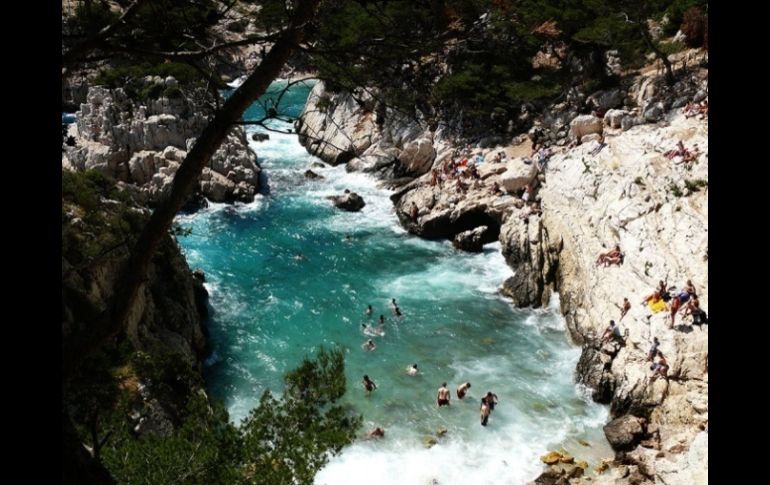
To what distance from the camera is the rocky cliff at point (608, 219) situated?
18.1 m

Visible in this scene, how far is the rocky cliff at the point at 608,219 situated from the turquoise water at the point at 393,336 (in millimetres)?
1130

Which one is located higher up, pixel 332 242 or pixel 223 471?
pixel 223 471

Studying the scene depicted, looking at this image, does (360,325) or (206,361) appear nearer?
→ (206,361)

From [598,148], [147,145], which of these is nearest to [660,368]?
[598,148]

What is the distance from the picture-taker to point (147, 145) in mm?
37750

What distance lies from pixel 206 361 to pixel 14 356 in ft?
71.9

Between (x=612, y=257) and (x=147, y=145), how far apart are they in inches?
1095

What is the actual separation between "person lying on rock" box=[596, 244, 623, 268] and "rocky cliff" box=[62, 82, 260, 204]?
73.8 feet

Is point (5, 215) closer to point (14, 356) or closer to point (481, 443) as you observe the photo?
point (14, 356)

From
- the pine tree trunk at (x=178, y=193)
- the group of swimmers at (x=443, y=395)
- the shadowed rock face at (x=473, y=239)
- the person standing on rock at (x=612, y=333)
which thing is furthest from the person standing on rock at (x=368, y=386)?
the pine tree trunk at (x=178, y=193)

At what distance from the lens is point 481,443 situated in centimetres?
1861

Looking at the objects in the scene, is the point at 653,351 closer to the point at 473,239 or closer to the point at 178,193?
the point at 473,239

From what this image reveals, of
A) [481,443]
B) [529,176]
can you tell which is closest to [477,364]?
[481,443]

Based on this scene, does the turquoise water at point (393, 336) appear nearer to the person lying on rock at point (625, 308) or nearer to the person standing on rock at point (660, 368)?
the person standing on rock at point (660, 368)
